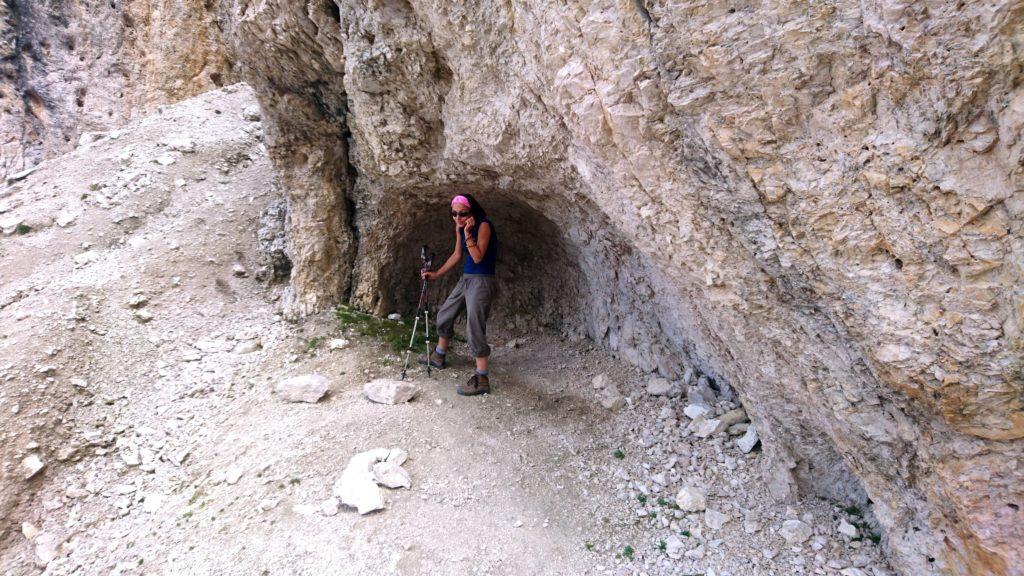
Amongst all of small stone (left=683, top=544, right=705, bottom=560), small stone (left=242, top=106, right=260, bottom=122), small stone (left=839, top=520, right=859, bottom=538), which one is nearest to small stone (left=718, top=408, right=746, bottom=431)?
small stone (left=839, top=520, right=859, bottom=538)

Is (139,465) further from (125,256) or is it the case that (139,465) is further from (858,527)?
(858,527)

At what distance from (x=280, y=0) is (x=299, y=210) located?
9.79ft

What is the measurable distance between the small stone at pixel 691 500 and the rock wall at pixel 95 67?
20153mm

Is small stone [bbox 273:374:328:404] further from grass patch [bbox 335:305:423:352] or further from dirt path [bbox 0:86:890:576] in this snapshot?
grass patch [bbox 335:305:423:352]

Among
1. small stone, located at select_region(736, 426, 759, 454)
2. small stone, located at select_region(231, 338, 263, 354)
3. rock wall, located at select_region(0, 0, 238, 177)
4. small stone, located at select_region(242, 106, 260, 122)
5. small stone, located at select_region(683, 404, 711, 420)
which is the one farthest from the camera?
rock wall, located at select_region(0, 0, 238, 177)

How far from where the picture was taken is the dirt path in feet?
13.4

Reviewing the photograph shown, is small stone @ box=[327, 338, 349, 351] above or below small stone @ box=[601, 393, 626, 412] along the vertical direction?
below

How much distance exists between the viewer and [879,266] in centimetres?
276

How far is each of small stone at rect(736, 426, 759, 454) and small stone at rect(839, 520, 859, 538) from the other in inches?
39.2

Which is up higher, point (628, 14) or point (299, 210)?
point (628, 14)

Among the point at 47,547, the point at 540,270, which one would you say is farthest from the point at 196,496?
the point at 540,270

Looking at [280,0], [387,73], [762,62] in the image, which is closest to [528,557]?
[762,62]

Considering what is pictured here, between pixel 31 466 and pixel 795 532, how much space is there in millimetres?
7823

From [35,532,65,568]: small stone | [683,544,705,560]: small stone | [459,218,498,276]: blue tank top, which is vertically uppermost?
[459,218,498,276]: blue tank top
